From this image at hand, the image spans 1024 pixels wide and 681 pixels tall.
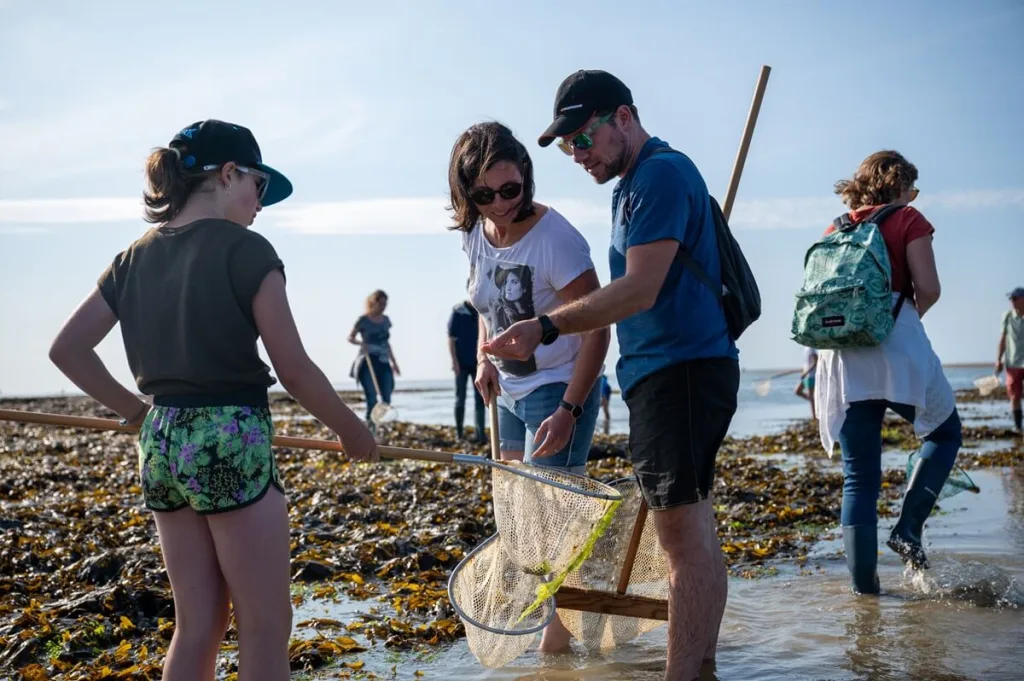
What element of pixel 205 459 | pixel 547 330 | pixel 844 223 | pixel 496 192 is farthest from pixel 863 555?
pixel 205 459

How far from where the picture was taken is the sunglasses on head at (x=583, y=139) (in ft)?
11.5

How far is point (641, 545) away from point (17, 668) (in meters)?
2.82

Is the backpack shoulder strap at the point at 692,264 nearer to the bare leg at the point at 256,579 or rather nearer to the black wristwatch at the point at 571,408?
the black wristwatch at the point at 571,408

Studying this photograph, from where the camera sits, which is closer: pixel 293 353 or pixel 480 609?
pixel 293 353

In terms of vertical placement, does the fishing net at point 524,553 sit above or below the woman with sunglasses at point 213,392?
below

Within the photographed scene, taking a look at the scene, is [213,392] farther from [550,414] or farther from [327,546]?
[327,546]

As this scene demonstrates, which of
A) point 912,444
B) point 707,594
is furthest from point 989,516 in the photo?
point 912,444

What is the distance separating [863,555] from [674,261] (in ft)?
8.08

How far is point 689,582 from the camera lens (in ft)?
11.4

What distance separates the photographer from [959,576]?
5.11m

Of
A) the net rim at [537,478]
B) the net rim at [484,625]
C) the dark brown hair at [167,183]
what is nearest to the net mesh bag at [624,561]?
the net rim at [484,625]

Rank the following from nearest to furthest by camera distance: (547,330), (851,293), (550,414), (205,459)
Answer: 1. (205,459)
2. (547,330)
3. (550,414)
4. (851,293)

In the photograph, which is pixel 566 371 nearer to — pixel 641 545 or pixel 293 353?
pixel 641 545

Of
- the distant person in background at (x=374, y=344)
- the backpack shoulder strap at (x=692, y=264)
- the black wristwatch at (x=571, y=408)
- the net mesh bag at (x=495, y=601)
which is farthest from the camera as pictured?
the distant person in background at (x=374, y=344)
